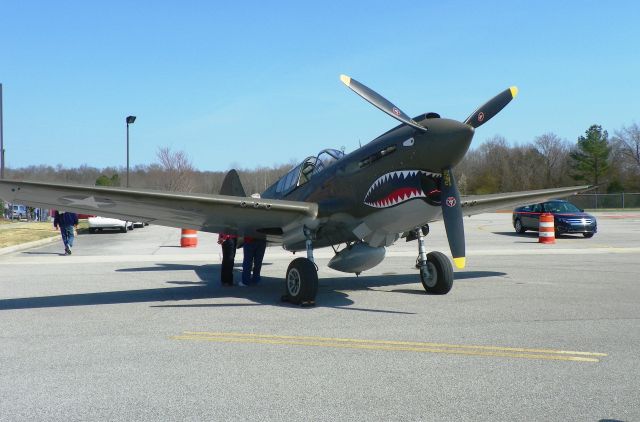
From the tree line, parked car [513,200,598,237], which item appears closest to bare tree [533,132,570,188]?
the tree line

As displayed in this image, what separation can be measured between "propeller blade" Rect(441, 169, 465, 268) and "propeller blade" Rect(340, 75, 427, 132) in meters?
0.88

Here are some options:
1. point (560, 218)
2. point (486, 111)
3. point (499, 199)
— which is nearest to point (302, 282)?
point (486, 111)

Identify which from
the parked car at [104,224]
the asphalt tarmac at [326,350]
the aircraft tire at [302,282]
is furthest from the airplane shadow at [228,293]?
the parked car at [104,224]

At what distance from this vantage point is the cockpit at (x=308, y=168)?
9.42 metres

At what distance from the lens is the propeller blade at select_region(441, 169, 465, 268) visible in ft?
25.5

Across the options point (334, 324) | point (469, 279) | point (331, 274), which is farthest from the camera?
point (331, 274)

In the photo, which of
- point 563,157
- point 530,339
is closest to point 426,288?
point 530,339

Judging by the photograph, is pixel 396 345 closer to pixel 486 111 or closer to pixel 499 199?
pixel 486 111

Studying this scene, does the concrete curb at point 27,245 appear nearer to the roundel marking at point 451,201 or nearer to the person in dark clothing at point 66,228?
the person in dark clothing at point 66,228

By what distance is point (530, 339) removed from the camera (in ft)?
19.4

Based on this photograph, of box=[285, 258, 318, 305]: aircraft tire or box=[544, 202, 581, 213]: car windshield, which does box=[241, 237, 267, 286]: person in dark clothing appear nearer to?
box=[285, 258, 318, 305]: aircraft tire

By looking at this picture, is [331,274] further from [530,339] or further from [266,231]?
[530,339]

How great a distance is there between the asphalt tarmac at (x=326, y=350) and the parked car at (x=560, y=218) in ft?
38.1

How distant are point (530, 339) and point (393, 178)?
2.95m
